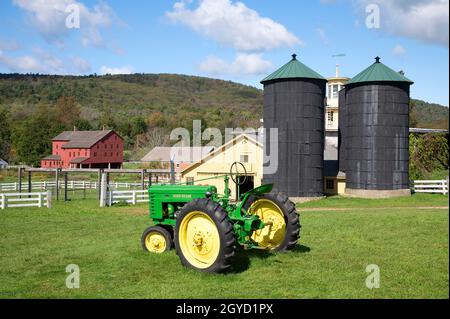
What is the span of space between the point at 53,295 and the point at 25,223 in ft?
32.2

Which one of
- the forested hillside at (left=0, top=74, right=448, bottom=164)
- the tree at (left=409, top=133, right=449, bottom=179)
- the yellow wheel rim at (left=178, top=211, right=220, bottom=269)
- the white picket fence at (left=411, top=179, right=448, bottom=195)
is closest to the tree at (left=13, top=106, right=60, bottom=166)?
the forested hillside at (left=0, top=74, right=448, bottom=164)

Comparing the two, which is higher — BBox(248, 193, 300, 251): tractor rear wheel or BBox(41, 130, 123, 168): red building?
BBox(41, 130, 123, 168): red building

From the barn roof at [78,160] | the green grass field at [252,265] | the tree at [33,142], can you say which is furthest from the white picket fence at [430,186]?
the tree at [33,142]

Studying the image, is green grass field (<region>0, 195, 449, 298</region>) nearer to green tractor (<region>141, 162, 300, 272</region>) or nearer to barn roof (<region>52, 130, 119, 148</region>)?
green tractor (<region>141, 162, 300, 272</region>)

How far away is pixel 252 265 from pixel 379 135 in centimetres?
2179

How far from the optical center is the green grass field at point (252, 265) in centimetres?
747

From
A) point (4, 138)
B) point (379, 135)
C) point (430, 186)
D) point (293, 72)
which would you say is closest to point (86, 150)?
point (4, 138)

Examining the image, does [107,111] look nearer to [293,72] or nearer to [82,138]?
[82,138]

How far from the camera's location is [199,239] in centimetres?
869

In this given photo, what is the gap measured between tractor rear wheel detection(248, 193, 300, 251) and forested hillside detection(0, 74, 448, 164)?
1620 inches

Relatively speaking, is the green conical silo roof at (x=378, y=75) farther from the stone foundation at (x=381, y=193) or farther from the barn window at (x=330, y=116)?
the barn window at (x=330, y=116)

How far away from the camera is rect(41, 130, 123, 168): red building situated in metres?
69.6
